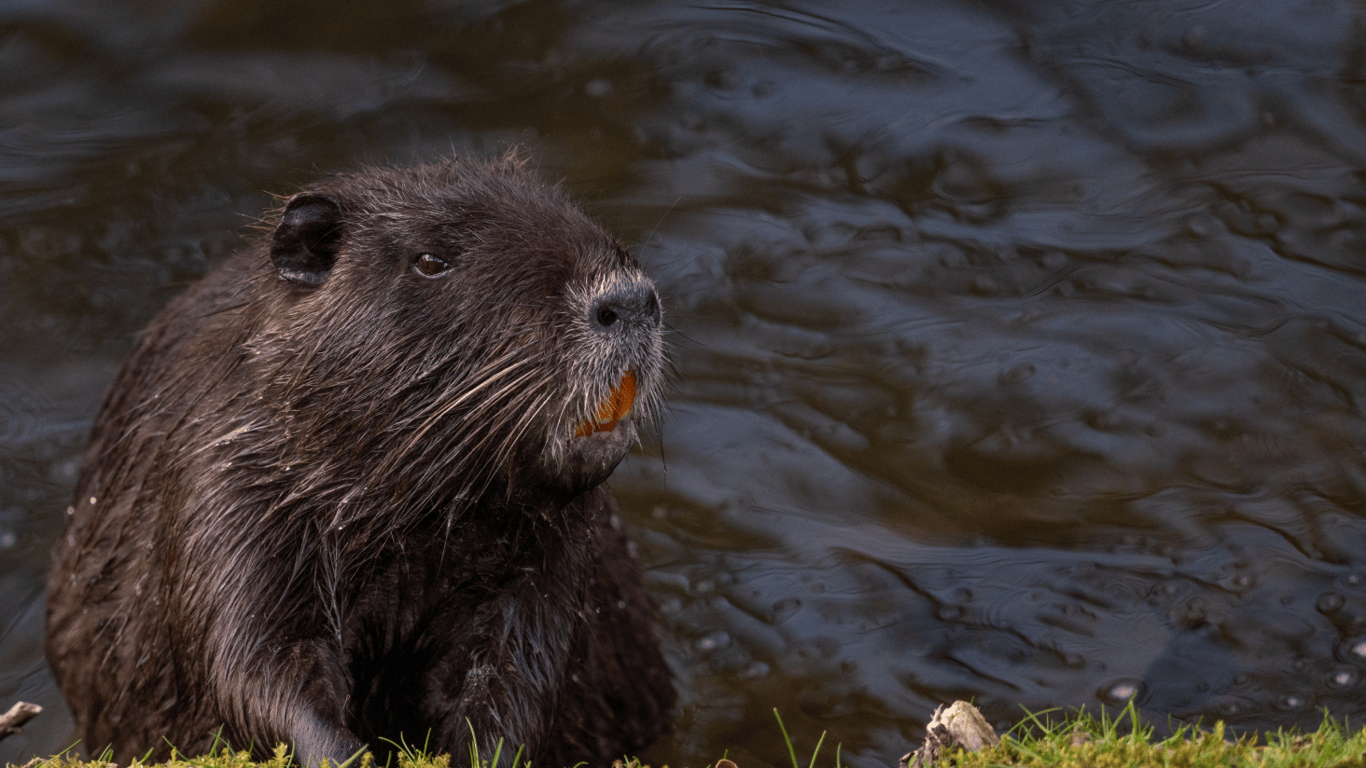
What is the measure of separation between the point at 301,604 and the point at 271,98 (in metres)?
4.82

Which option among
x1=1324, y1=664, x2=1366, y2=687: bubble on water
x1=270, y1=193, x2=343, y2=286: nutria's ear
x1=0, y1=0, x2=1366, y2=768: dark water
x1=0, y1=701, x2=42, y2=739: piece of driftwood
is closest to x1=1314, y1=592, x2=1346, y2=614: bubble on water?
x1=0, y1=0, x2=1366, y2=768: dark water

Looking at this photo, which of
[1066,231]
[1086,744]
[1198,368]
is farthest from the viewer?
[1066,231]

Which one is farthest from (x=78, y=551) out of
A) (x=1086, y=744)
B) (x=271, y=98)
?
(x=271, y=98)

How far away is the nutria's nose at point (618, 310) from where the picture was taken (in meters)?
3.30

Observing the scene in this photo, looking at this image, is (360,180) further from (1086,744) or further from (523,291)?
(1086,744)

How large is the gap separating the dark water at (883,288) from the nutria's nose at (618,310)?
2.22 meters

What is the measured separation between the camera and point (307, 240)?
3715 mm

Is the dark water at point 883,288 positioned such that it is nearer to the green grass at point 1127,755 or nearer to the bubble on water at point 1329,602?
the bubble on water at point 1329,602

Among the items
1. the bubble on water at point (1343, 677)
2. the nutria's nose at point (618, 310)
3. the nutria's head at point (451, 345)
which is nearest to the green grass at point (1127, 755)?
the nutria's head at point (451, 345)

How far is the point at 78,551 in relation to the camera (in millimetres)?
4547

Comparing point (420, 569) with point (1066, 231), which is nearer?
point (420, 569)

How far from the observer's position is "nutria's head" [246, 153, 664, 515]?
10.9 feet

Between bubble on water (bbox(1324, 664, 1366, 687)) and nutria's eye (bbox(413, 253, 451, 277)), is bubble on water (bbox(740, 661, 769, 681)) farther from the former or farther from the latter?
nutria's eye (bbox(413, 253, 451, 277))

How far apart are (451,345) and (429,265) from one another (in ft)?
0.75
